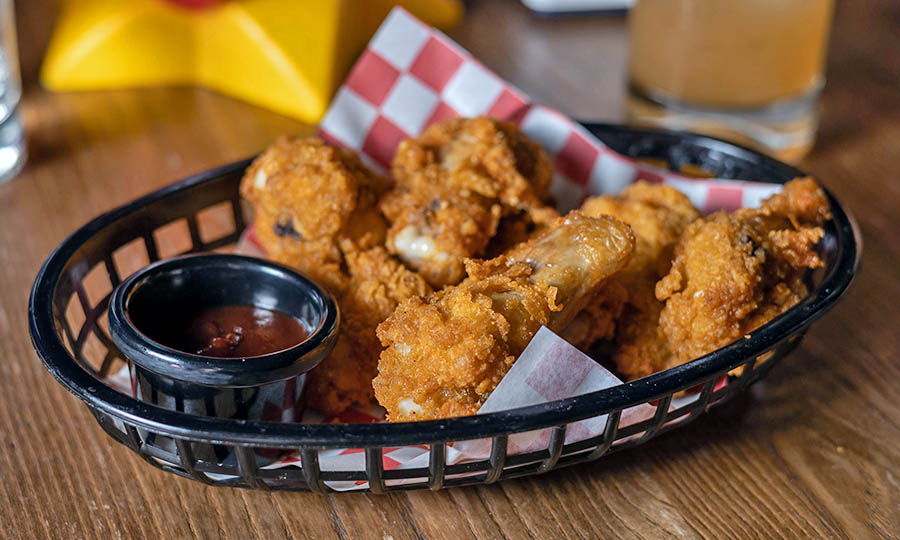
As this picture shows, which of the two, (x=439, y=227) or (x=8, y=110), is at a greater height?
(x=439, y=227)

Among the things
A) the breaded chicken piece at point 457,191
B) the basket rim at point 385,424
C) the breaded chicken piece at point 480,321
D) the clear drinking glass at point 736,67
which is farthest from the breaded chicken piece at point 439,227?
the clear drinking glass at point 736,67

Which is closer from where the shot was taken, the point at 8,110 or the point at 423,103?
the point at 423,103

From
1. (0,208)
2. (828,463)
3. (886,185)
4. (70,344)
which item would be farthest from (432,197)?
(886,185)

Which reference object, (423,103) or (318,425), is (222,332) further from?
(423,103)

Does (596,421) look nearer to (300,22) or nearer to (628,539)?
(628,539)

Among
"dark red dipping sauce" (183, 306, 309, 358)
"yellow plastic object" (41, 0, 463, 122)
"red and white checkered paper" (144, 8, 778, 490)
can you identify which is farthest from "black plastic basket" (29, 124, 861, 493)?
"yellow plastic object" (41, 0, 463, 122)

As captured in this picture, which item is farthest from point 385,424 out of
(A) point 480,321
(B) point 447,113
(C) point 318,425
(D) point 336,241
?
(B) point 447,113
